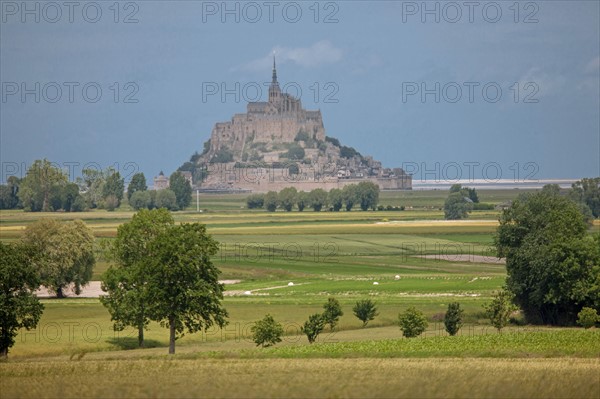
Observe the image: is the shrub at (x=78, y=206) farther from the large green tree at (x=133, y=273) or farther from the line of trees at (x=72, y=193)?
the large green tree at (x=133, y=273)

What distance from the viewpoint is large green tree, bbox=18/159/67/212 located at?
535 ft

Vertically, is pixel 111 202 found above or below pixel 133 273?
above

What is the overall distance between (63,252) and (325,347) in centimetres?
2978

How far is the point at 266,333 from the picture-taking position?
46.6 m

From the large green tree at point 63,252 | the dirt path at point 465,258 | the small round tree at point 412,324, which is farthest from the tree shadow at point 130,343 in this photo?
the dirt path at point 465,258

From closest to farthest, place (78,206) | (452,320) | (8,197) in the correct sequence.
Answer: (452,320) < (78,206) < (8,197)

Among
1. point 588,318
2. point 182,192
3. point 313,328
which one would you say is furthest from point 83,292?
point 182,192

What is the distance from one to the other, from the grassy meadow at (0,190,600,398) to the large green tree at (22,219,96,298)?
2.85 meters

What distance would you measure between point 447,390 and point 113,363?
12.3 m

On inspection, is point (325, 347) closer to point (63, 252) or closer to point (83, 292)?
point (63, 252)

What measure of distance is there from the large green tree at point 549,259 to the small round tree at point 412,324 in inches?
401

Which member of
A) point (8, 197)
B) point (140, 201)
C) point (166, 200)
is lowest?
point (140, 201)

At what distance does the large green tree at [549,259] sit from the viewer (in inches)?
2215

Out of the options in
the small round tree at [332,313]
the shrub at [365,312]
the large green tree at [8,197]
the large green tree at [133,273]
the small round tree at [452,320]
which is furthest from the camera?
the large green tree at [8,197]
